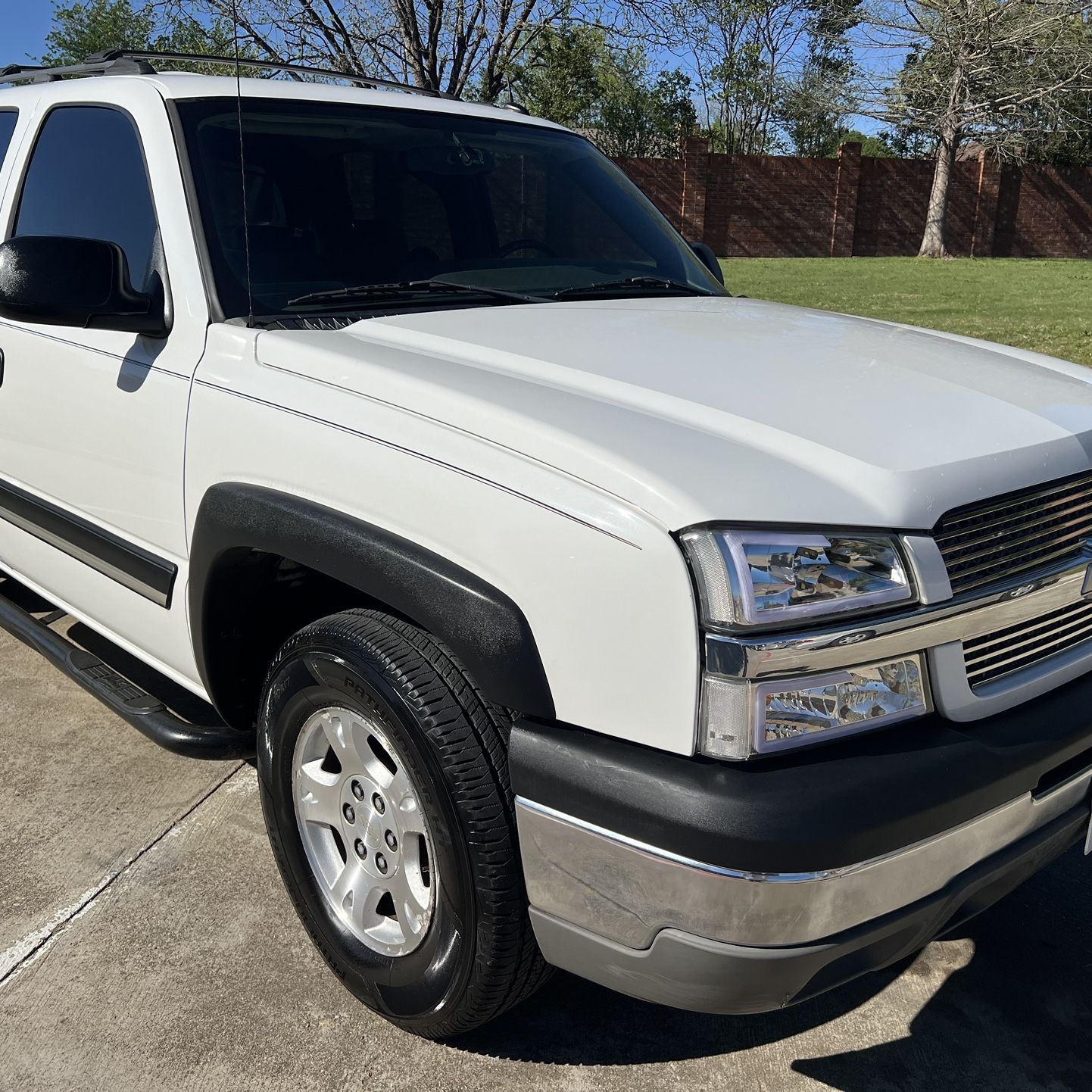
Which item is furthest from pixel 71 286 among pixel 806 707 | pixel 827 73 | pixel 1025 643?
pixel 827 73

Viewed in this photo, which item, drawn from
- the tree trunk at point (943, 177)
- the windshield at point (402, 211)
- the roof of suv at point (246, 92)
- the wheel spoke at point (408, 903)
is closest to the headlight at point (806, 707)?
the wheel spoke at point (408, 903)

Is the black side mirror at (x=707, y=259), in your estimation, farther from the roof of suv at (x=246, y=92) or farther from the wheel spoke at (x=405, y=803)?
the wheel spoke at (x=405, y=803)

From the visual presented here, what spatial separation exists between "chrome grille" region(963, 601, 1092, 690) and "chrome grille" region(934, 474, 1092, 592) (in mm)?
99

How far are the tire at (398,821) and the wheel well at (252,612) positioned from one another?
0.25m

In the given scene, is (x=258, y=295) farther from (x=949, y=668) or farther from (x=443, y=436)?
(x=949, y=668)

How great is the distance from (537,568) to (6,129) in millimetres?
2734

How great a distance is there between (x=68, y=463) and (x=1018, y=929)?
268 centimetres

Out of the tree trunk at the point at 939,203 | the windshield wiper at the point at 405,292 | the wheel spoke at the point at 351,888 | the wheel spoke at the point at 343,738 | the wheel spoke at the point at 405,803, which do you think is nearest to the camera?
the wheel spoke at the point at 405,803

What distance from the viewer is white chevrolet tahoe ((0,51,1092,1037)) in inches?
65.0

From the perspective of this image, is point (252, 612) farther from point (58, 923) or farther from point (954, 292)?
point (954, 292)

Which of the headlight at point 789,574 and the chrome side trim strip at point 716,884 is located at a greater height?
the headlight at point 789,574

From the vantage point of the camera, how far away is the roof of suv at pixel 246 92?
2.85 m

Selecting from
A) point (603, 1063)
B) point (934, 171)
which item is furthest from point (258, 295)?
point (934, 171)

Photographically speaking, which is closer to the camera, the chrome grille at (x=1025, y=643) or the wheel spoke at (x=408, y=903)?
the chrome grille at (x=1025, y=643)
